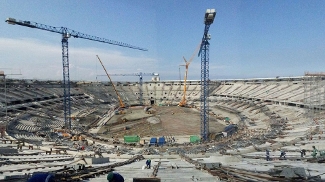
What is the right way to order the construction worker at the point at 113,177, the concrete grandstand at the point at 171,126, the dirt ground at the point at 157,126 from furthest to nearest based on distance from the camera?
1. the dirt ground at the point at 157,126
2. the concrete grandstand at the point at 171,126
3. the construction worker at the point at 113,177

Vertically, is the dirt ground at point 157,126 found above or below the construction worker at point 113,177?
below

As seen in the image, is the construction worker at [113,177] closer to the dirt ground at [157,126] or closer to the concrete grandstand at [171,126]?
the concrete grandstand at [171,126]

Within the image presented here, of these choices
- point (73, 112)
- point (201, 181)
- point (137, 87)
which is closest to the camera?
point (201, 181)

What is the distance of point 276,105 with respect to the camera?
47.0 meters

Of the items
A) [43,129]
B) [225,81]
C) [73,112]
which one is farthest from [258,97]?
[43,129]

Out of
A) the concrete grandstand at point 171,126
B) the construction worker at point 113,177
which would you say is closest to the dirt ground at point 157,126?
the concrete grandstand at point 171,126

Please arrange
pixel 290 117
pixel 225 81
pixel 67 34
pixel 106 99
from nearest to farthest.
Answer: pixel 290 117, pixel 67 34, pixel 106 99, pixel 225 81

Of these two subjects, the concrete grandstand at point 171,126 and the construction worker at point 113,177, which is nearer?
the construction worker at point 113,177

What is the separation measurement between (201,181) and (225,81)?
Answer: 2884 inches

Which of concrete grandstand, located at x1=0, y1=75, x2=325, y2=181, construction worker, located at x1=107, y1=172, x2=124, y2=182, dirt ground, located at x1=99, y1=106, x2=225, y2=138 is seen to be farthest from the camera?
dirt ground, located at x1=99, y1=106, x2=225, y2=138

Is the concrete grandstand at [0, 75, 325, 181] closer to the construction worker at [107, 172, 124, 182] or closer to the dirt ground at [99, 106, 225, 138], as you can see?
the dirt ground at [99, 106, 225, 138]

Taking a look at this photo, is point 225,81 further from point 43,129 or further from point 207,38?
point 43,129

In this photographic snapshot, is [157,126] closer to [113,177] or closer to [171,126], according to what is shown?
[171,126]

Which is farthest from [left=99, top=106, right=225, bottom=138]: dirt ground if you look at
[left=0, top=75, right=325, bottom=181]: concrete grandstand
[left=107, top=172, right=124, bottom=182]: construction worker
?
[left=107, top=172, right=124, bottom=182]: construction worker
